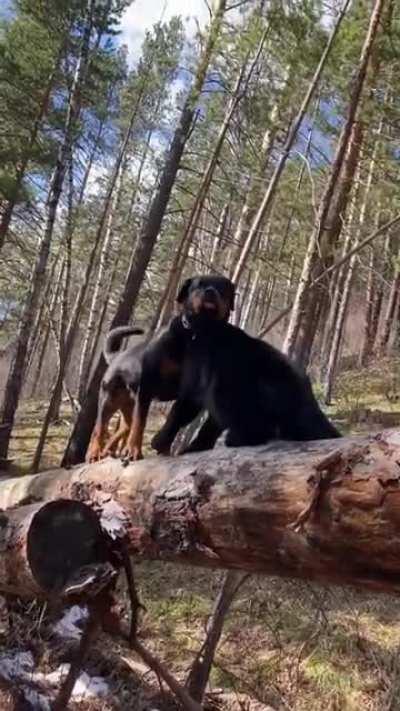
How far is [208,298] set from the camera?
4.38 meters

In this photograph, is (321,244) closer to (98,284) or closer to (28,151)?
(28,151)

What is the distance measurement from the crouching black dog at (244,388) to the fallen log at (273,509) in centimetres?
64

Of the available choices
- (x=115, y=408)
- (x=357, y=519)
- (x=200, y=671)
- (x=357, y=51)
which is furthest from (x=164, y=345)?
(x=357, y=51)

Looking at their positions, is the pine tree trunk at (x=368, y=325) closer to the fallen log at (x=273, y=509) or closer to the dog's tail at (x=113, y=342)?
the dog's tail at (x=113, y=342)

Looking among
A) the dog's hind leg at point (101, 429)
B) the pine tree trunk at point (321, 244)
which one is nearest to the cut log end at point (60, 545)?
the dog's hind leg at point (101, 429)

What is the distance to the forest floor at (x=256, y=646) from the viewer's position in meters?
5.21

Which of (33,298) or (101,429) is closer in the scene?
(101,429)

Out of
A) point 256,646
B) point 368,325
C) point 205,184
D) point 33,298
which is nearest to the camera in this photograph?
point 256,646

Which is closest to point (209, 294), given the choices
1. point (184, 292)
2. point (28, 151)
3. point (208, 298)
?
point (208, 298)

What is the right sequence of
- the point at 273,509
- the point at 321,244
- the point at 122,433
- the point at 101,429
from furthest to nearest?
the point at 321,244 < the point at 122,433 < the point at 101,429 < the point at 273,509

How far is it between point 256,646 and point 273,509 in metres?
4.10

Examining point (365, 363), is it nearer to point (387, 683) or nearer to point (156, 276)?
point (156, 276)

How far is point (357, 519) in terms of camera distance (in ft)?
7.48

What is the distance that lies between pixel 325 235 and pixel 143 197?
16134 millimetres
